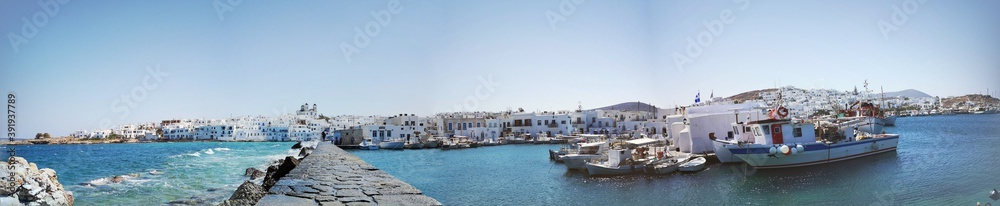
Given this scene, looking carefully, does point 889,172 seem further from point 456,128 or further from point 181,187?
point 456,128

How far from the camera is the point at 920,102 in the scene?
381ft

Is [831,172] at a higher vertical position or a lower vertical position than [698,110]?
Answer: lower

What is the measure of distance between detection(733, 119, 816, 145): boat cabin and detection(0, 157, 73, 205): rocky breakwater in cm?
2251

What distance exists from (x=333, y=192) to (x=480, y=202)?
12.0 m

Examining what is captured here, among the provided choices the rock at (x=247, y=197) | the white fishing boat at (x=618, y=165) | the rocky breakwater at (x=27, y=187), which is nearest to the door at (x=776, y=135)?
the white fishing boat at (x=618, y=165)

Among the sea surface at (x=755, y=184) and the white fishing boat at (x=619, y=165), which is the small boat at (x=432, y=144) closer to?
the sea surface at (x=755, y=184)

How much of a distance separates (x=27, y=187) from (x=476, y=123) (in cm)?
5068

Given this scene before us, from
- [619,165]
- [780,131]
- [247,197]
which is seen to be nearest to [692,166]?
[619,165]

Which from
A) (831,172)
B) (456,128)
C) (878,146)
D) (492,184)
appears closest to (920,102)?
(456,128)

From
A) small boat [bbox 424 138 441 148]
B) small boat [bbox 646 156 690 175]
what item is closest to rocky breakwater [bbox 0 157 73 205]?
small boat [bbox 646 156 690 175]

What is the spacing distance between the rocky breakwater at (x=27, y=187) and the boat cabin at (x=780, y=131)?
886 inches

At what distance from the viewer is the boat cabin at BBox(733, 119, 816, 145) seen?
22406 mm

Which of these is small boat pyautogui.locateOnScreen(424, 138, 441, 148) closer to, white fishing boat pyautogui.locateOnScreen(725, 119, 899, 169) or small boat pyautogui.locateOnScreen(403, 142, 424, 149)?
small boat pyautogui.locateOnScreen(403, 142, 424, 149)

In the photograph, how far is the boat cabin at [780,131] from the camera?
73.5 ft
